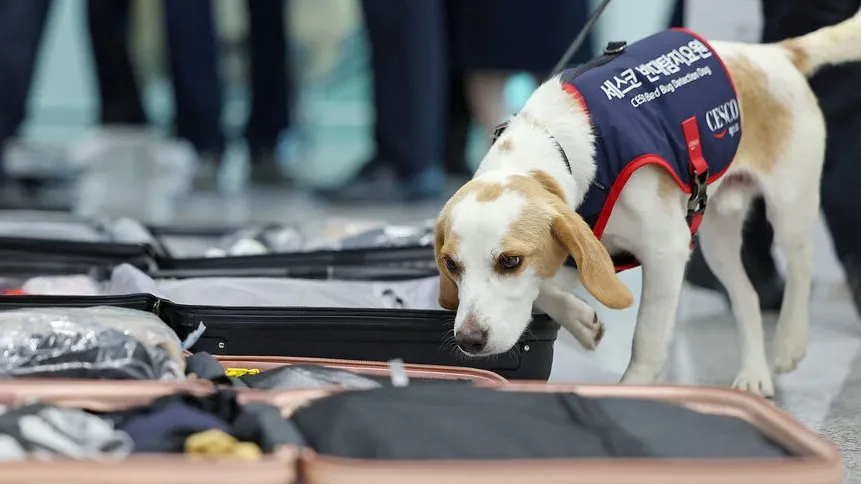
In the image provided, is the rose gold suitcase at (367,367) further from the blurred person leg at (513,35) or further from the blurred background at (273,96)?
the blurred person leg at (513,35)

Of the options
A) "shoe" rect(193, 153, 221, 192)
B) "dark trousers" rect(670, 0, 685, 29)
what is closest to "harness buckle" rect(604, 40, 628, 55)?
"dark trousers" rect(670, 0, 685, 29)

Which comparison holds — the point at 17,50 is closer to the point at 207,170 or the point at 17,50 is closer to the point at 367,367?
the point at 207,170

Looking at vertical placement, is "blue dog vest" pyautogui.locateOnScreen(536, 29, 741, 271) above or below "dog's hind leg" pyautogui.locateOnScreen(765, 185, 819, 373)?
above

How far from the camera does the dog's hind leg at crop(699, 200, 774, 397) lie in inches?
104

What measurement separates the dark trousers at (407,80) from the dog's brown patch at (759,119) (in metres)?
2.42

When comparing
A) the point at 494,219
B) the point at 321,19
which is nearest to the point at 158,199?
the point at 321,19

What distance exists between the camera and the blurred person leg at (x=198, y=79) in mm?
5637

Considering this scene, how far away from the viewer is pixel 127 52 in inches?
252

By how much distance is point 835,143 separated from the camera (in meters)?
3.23

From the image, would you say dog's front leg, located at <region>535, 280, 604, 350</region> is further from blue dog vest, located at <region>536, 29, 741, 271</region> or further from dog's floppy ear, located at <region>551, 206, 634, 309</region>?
dog's floppy ear, located at <region>551, 206, 634, 309</region>

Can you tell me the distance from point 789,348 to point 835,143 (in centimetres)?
81

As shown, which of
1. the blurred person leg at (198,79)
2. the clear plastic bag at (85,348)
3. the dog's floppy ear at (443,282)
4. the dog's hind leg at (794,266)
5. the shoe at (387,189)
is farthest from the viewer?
the blurred person leg at (198,79)

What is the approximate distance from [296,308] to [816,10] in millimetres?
1674

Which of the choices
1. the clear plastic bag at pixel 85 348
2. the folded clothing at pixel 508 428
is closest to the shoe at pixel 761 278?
the folded clothing at pixel 508 428
